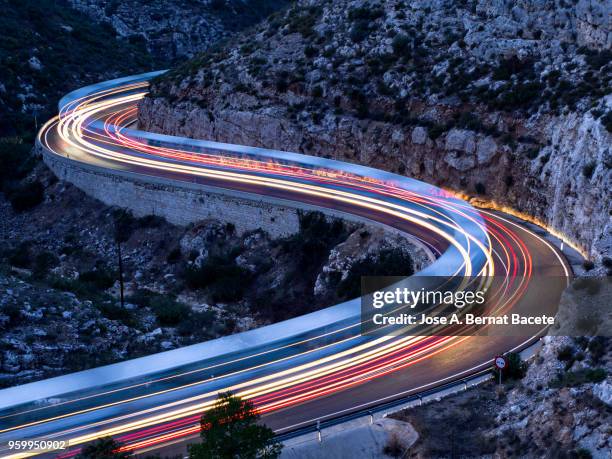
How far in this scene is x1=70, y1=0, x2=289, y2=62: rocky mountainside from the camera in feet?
334

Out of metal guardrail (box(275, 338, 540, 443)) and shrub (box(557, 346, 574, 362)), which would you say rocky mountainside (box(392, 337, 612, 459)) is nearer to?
shrub (box(557, 346, 574, 362))

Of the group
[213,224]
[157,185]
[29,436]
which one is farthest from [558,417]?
[157,185]

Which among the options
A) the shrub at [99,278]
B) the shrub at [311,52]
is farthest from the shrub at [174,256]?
the shrub at [311,52]

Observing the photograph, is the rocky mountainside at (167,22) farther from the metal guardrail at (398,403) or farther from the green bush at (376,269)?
the metal guardrail at (398,403)

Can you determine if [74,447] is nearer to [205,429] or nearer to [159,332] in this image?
[205,429]

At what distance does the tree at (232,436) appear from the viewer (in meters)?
Result: 19.6

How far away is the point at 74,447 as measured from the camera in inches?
912

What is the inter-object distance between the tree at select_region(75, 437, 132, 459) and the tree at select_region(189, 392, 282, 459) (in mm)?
1933

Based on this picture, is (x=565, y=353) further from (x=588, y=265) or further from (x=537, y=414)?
(x=588, y=265)

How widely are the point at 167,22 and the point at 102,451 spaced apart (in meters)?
88.2

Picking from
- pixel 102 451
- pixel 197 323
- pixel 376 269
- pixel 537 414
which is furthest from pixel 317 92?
pixel 102 451

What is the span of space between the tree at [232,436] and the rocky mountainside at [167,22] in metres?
84.9

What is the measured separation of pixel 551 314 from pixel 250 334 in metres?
12.3

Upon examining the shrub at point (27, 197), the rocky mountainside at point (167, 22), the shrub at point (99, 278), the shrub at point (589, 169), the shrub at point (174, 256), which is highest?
the rocky mountainside at point (167, 22)
